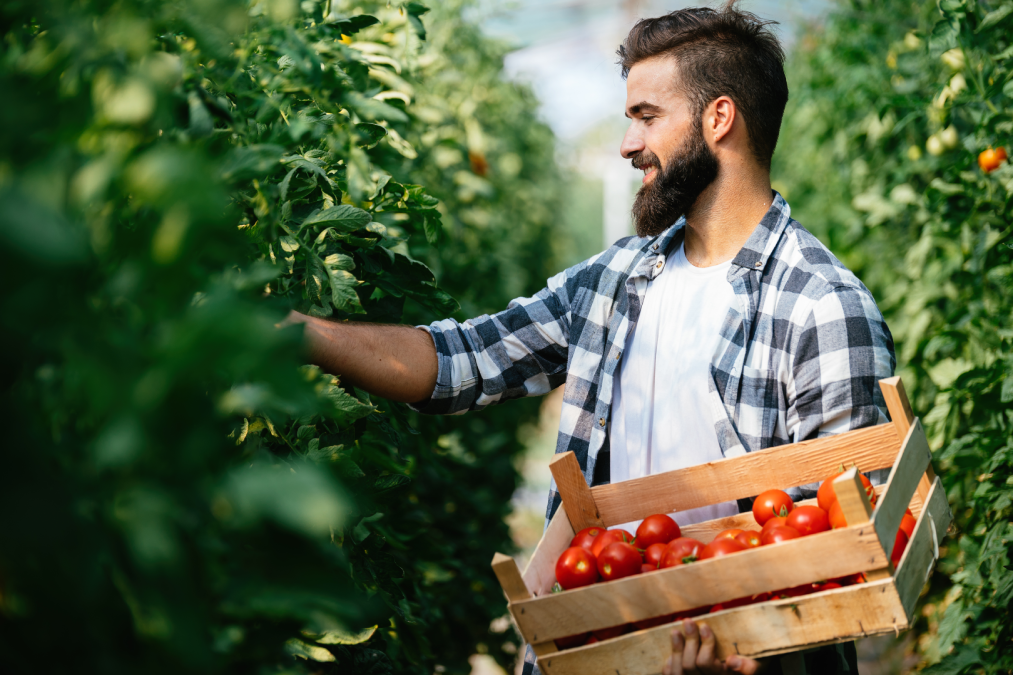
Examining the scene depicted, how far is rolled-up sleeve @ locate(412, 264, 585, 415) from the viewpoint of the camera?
1607 millimetres

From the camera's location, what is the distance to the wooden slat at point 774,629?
3.40 feet

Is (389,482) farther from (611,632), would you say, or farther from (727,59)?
(727,59)

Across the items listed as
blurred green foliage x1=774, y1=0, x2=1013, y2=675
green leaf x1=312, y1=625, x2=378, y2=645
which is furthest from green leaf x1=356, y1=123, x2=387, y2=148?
blurred green foliage x1=774, y1=0, x2=1013, y2=675

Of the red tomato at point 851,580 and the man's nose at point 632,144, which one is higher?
the man's nose at point 632,144

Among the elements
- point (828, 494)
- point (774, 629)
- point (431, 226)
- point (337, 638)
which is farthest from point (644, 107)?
point (337, 638)

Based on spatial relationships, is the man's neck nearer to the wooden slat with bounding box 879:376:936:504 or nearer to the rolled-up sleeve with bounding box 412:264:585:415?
the rolled-up sleeve with bounding box 412:264:585:415

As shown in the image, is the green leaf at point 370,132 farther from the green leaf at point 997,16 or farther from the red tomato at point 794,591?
the green leaf at point 997,16

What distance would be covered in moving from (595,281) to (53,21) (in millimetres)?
1367

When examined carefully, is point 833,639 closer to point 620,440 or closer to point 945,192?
point 620,440

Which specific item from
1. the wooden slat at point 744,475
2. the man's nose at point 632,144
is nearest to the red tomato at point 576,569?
the wooden slat at point 744,475

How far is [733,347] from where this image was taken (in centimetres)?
154

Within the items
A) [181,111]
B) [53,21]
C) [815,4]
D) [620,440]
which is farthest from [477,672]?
[815,4]

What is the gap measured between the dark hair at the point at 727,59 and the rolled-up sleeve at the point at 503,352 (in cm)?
54

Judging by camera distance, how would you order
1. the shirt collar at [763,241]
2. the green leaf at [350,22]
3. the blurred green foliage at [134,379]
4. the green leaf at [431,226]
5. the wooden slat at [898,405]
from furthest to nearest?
→ 1. the shirt collar at [763,241]
2. the green leaf at [431,226]
3. the green leaf at [350,22]
4. the wooden slat at [898,405]
5. the blurred green foliage at [134,379]
